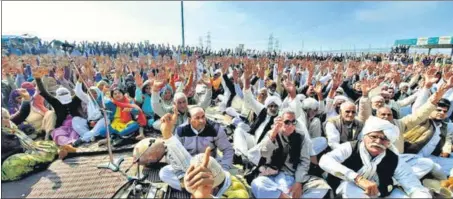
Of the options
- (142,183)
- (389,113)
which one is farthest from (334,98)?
(142,183)

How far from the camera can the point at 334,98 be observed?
5180 mm

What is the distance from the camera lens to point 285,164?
3.40 metres

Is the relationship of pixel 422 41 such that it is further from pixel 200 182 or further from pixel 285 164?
pixel 200 182

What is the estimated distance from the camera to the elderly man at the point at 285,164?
10.4 feet

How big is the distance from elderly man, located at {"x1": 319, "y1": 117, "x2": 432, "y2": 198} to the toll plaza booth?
985 inches

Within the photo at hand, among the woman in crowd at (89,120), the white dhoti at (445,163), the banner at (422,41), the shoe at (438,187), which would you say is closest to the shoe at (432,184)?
the shoe at (438,187)

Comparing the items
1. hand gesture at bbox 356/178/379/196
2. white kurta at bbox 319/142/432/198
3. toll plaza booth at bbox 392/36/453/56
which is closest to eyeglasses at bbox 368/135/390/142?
white kurta at bbox 319/142/432/198

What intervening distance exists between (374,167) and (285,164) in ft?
3.03

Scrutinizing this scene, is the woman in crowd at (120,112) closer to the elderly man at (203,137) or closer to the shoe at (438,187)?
the elderly man at (203,137)

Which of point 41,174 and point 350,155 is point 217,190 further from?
point 41,174

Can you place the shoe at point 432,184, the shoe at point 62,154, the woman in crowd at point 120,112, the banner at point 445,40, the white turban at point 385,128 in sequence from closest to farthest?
the white turban at point 385,128 < the shoe at point 432,184 < the shoe at point 62,154 < the woman in crowd at point 120,112 < the banner at point 445,40

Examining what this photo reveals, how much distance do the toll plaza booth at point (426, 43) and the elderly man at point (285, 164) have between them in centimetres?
2508

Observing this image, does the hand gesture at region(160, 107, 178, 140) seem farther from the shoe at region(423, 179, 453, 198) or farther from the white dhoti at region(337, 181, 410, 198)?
the shoe at region(423, 179, 453, 198)

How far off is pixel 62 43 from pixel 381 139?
3.86m
